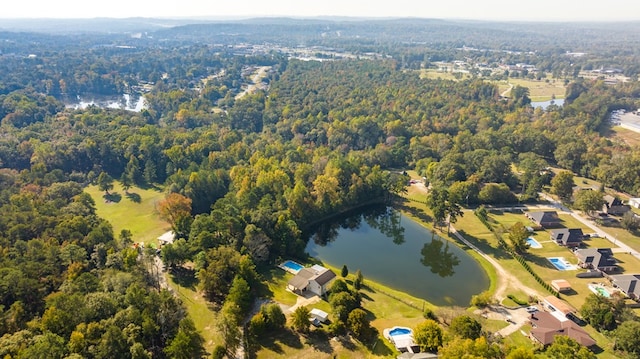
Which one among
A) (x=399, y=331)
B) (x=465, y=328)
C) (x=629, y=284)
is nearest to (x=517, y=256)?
(x=629, y=284)

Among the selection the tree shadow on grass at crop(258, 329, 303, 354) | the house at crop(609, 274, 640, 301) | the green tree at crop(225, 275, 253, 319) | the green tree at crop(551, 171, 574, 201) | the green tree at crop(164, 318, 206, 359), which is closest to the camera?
the green tree at crop(164, 318, 206, 359)

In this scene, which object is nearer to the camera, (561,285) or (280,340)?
(280,340)

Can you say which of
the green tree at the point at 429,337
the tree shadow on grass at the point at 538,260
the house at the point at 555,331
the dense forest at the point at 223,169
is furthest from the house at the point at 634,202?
the green tree at the point at 429,337

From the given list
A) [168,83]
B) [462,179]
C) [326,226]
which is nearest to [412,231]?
[326,226]

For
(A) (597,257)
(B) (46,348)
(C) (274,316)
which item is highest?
(B) (46,348)

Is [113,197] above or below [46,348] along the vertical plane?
below

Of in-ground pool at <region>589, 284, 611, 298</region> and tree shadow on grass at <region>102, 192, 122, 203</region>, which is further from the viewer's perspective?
tree shadow on grass at <region>102, 192, 122, 203</region>

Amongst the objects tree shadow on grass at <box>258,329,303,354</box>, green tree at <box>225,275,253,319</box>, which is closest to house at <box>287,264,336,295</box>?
green tree at <box>225,275,253,319</box>

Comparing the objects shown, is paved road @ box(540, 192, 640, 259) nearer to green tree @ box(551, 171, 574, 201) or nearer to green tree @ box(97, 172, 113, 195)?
green tree @ box(551, 171, 574, 201)

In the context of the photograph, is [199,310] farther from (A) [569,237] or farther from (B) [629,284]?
(A) [569,237]
